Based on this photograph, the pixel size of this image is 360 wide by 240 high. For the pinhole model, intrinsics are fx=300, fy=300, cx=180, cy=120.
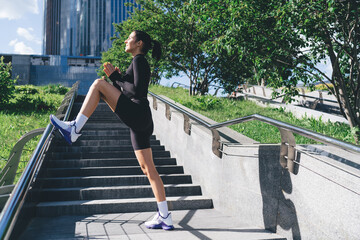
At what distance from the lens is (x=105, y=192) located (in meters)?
4.64

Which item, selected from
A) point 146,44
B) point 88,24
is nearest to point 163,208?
point 146,44

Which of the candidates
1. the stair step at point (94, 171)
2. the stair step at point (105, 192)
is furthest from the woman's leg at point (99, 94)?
the stair step at point (94, 171)

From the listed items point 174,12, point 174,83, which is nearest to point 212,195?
point 174,12

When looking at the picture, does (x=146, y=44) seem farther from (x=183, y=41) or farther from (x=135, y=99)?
(x=183, y=41)

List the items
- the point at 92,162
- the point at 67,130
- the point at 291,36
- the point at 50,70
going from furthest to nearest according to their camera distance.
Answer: the point at 50,70
the point at 291,36
the point at 92,162
the point at 67,130

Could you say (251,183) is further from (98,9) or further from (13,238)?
(98,9)

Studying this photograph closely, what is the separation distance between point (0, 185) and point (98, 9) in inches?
4598

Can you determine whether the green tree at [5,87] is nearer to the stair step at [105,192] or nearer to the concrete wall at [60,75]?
the stair step at [105,192]

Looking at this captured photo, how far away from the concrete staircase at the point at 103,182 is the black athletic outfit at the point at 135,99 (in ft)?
5.20

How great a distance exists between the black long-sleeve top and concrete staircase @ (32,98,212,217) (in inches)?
74.5

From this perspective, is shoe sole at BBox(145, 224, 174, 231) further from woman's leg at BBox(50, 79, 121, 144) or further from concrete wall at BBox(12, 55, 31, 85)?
concrete wall at BBox(12, 55, 31, 85)

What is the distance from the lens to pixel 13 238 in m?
3.06

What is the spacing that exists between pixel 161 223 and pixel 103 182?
185 cm

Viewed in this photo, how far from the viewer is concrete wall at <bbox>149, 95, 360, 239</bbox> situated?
2.54m
